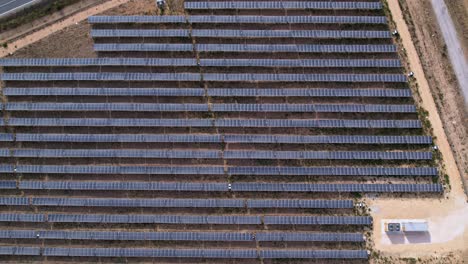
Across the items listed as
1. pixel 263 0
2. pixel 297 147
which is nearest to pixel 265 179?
pixel 297 147

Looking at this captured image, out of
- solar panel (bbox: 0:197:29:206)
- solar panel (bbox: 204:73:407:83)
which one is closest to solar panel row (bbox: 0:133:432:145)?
solar panel (bbox: 204:73:407:83)

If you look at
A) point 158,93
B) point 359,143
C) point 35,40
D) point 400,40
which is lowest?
point 359,143

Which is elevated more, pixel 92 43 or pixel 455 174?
pixel 92 43

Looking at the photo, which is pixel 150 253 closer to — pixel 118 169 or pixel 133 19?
pixel 118 169

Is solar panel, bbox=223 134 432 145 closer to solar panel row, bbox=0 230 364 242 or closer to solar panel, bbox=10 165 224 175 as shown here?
solar panel, bbox=10 165 224 175

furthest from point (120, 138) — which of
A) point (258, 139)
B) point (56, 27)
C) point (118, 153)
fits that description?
point (258, 139)

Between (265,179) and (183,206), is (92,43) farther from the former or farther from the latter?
(265,179)

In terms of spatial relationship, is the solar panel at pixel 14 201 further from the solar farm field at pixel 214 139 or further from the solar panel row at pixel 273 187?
the solar panel row at pixel 273 187
